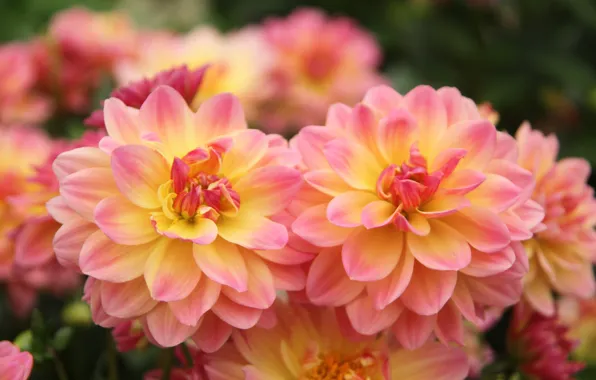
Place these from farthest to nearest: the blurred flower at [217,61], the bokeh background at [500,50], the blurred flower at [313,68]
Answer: the bokeh background at [500,50]
the blurred flower at [313,68]
the blurred flower at [217,61]

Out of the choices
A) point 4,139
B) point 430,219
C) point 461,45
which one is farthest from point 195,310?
point 461,45

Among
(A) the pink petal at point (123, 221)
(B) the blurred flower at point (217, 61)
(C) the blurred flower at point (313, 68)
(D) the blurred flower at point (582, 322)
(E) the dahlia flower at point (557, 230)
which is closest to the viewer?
(A) the pink petal at point (123, 221)

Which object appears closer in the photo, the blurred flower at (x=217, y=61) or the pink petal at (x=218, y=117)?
the pink petal at (x=218, y=117)

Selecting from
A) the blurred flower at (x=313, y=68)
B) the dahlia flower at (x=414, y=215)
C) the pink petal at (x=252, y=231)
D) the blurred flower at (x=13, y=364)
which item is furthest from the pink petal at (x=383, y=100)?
the blurred flower at (x=313, y=68)

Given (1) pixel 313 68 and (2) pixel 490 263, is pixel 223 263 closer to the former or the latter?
(2) pixel 490 263

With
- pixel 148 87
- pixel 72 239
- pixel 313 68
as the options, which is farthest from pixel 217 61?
pixel 72 239

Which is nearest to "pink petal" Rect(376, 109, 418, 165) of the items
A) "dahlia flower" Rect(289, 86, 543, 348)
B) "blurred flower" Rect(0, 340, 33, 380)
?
"dahlia flower" Rect(289, 86, 543, 348)

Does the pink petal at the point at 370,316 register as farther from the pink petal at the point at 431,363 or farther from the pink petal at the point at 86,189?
the pink petal at the point at 86,189
